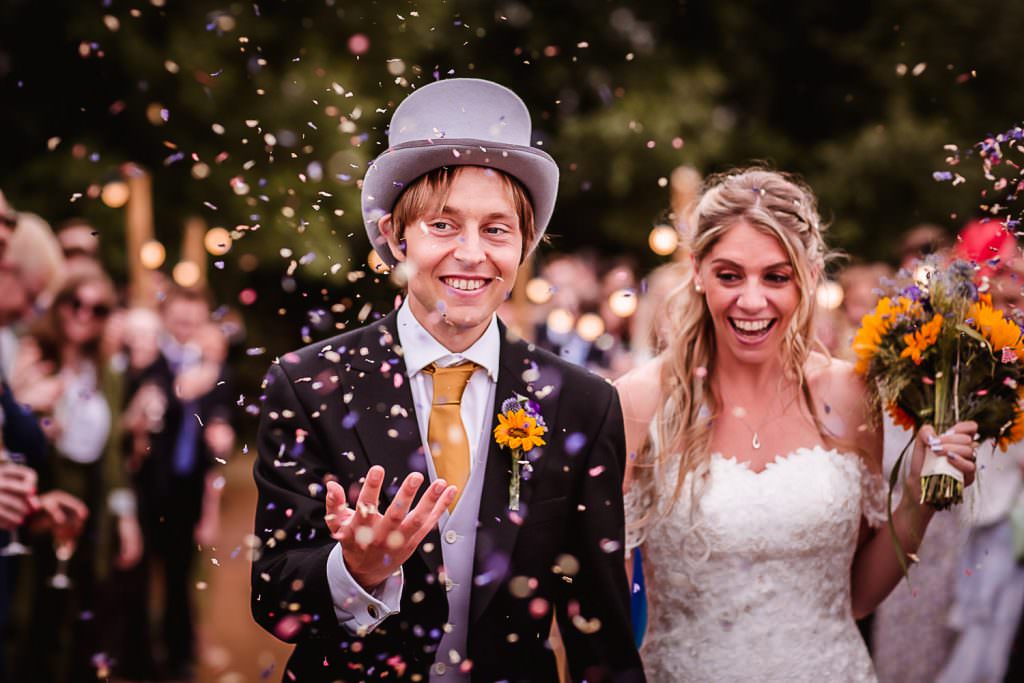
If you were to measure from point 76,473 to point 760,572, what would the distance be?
4.18m

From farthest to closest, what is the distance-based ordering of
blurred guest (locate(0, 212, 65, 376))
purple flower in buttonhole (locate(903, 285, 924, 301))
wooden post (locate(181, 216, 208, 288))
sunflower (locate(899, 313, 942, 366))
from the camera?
wooden post (locate(181, 216, 208, 288)) → blurred guest (locate(0, 212, 65, 376)) → purple flower in buttonhole (locate(903, 285, 924, 301)) → sunflower (locate(899, 313, 942, 366))

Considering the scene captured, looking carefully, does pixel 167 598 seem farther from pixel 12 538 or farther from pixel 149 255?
pixel 149 255

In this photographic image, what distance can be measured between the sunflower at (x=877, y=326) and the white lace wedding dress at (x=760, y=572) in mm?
353

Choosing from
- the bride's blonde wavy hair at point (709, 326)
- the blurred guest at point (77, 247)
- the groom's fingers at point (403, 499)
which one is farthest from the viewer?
the blurred guest at point (77, 247)

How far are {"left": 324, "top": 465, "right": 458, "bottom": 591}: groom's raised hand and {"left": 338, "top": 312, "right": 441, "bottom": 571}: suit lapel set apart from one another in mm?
226

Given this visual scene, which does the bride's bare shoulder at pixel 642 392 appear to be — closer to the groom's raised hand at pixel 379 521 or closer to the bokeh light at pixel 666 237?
the bokeh light at pixel 666 237

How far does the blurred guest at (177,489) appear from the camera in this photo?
6703 mm

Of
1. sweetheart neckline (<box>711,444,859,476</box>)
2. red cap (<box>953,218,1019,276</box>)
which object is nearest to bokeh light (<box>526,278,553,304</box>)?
sweetheart neckline (<box>711,444,859,476</box>)

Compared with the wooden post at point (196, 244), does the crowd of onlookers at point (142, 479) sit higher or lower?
lower

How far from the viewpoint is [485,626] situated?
8.45 feet

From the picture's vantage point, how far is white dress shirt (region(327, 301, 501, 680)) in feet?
7.76

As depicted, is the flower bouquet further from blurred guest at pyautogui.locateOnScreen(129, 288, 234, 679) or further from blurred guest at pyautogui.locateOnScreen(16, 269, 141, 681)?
blurred guest at pyautogui.locateOnScreen(129, 288, 234, 679)

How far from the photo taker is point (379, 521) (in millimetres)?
2229

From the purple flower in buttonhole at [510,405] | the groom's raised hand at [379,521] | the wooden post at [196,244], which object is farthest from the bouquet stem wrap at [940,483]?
the wooden post at [196,244]
